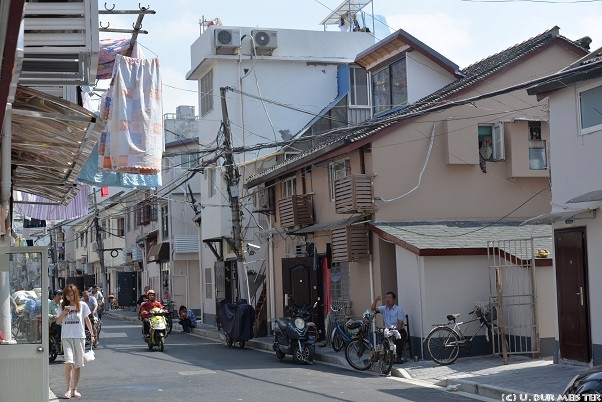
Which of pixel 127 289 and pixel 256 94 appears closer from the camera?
pixel 256 94

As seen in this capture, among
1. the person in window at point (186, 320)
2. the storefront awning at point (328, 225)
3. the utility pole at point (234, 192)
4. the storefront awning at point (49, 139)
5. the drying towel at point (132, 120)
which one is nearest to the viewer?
the storefront awning at point (49, 139)

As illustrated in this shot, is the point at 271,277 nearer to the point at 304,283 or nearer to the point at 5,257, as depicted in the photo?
the point at 304,283

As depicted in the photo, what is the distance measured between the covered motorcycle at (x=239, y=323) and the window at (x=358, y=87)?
42.9ft

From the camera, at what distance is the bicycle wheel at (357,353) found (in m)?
20.9

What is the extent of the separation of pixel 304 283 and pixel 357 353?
7.81 meters

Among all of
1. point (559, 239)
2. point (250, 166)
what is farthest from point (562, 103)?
point (250, 166)

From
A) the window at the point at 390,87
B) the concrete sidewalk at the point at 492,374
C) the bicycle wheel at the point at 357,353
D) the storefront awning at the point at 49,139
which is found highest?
the window at the point at 390,87

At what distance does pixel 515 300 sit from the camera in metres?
20.8

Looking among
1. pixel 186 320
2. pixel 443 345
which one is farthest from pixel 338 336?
pixel 186 320

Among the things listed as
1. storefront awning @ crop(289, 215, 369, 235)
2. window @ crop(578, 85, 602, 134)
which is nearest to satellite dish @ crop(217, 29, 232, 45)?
storefront awning @ crop(289, 215, 369, 235)

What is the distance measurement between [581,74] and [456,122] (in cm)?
732

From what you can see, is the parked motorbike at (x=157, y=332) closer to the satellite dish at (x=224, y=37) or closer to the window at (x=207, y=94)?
the window at (x=207, y=94)

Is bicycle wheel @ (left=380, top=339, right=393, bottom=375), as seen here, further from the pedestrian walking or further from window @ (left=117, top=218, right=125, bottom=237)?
window @ (left=117, top=218, right=125, bottom=237)

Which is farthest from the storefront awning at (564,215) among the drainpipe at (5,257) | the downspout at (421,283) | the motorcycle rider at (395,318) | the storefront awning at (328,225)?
the drainpipe at (5,257)
